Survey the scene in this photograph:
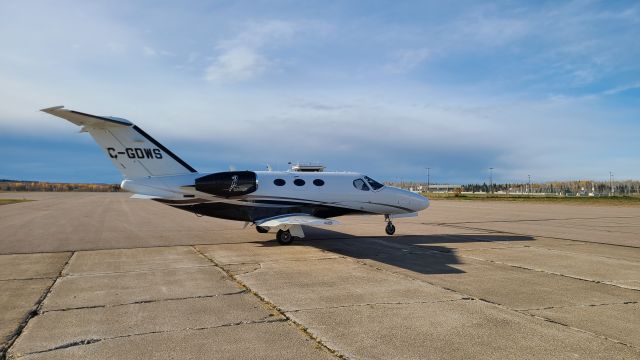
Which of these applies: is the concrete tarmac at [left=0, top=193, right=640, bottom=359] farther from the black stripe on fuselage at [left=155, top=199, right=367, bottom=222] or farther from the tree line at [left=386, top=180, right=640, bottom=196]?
the tree line at [left=386, top=180, right=640, bottom=196]

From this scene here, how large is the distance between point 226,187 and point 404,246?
6.67m

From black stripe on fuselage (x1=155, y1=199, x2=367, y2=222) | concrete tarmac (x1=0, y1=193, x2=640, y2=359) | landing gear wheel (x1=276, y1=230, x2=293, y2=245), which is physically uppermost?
black stripe on fuselage (x1=155, y1=199, x2=367, y2=222)

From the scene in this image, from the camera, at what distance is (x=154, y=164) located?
15961 millimetres

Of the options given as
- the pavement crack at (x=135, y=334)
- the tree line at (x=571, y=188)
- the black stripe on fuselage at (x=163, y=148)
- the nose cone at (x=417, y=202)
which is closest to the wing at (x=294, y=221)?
the black stripe on fuselage at (x=163, y=148)

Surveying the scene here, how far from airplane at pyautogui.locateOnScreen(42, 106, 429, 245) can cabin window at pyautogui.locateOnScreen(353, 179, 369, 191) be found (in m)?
0.05

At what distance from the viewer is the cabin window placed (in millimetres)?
18516

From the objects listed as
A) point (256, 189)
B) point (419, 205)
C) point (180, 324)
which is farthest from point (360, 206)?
point (180, 324)

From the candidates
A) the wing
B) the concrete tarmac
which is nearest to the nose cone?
the concrete tarmac

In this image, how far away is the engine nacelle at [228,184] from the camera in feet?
52.7

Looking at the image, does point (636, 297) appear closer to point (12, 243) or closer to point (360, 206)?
point (360, 206)

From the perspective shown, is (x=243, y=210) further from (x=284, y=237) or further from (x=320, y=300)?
(x=320, y=300)

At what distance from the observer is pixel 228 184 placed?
53.3ft

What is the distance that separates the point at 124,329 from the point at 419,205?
586 inches

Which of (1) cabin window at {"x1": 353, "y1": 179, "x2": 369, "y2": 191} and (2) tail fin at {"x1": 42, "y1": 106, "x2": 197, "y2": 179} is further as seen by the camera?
(1) cabin window at {"x1": 353, "y1": 179, "x2": 369, "y2": 191}
